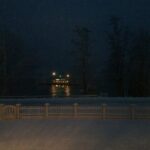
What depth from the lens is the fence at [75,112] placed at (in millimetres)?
28000

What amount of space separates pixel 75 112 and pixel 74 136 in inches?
373

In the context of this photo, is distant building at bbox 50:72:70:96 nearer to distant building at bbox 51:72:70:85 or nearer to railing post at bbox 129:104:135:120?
distant building at bbox 51:72:70:85

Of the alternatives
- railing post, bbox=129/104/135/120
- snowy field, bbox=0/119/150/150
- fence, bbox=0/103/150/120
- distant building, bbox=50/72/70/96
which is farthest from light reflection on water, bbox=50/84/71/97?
snowy field, bbox=0/119/150/150

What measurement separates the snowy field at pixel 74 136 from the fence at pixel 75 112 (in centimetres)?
266

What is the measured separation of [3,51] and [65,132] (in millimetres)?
31328

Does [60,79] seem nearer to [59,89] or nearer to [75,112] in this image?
[59,89]

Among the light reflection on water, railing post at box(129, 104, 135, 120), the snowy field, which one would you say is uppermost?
the light reflection on water

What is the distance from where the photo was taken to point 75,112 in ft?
93.7

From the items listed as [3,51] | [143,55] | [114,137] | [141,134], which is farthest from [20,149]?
[143,55]

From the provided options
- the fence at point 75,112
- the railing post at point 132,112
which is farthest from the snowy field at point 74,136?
the fence at point 75,112

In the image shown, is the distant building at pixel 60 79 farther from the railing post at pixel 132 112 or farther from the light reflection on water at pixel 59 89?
the railing post at pixel 132 112

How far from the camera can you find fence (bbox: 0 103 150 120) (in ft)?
91.9

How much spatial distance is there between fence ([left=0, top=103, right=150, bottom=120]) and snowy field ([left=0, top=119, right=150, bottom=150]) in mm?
2656

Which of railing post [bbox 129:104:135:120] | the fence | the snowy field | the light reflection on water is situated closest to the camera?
the snowy field
